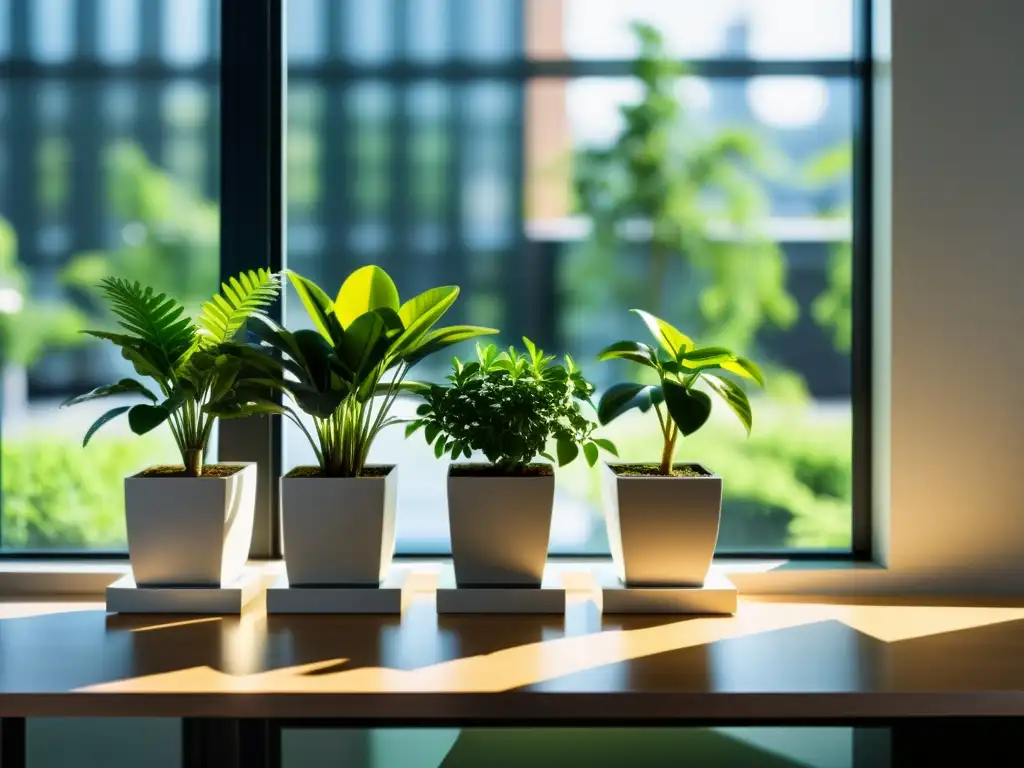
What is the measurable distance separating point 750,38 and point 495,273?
26.5 inches

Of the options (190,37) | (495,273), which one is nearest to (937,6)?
(495,273)

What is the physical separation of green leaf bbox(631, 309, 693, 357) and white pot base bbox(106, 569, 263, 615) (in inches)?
32.3

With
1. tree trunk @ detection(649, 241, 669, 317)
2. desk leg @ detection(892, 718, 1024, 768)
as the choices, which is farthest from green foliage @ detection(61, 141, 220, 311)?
desk leg @ detection(892, 718, 1024, 768)

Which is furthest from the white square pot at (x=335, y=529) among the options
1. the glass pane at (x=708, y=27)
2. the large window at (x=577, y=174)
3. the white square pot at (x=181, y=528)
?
the glass pane at (x=708, y=27)

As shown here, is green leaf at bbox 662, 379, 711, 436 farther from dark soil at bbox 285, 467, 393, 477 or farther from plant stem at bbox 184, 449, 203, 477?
plant stem at bbox 184, 449, 203, 477

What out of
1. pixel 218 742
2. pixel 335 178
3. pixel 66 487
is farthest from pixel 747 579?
pixel 66 487

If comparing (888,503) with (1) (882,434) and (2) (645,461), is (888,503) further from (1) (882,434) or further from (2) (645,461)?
(2) (645,461)

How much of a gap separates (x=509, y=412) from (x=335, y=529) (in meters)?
0.35

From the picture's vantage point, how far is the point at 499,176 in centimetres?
198

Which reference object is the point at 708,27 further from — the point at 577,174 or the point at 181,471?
the point at 181,471

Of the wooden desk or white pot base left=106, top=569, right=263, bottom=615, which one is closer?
the wooden desk

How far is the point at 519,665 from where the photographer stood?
143 centimetres

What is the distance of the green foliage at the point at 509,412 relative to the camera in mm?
1658

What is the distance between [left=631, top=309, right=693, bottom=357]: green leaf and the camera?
5.71ft
